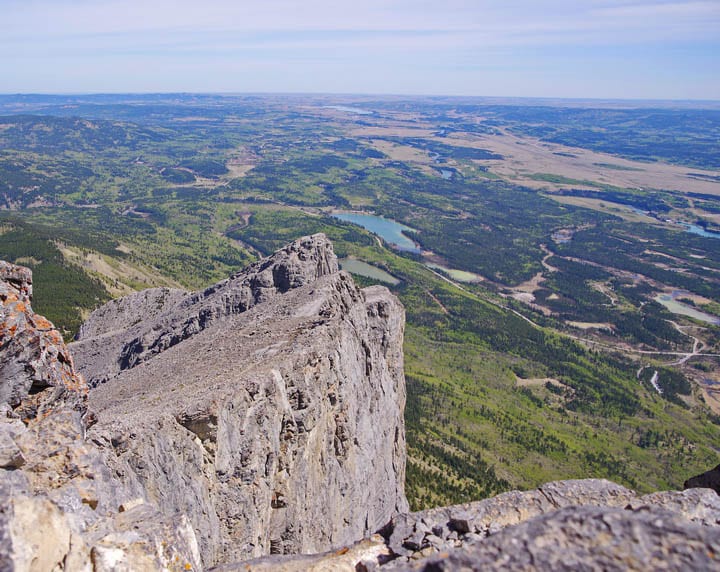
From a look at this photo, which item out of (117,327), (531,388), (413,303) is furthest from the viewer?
(413,303)

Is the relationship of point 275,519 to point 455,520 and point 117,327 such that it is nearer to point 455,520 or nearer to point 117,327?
point 455,520

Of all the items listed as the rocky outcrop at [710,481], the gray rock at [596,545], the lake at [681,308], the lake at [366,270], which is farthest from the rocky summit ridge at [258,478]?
the lake at [681,308]

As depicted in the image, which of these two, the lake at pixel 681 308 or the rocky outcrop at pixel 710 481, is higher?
the rocky outcrop at pixel 710 481

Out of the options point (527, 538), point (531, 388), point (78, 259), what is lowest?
point (531, 388)

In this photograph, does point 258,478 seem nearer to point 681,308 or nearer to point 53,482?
point 53,482

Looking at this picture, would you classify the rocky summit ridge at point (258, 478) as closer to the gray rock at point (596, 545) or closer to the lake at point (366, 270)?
the gray rock at point (596, 545)

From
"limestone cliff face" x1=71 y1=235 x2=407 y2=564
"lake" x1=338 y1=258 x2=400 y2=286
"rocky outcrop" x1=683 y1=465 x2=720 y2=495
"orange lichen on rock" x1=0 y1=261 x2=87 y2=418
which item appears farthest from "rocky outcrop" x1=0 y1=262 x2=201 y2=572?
"lake" x1=338 y1=258 x2=400 y2=286

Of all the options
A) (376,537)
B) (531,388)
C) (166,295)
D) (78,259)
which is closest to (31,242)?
(78,259)
